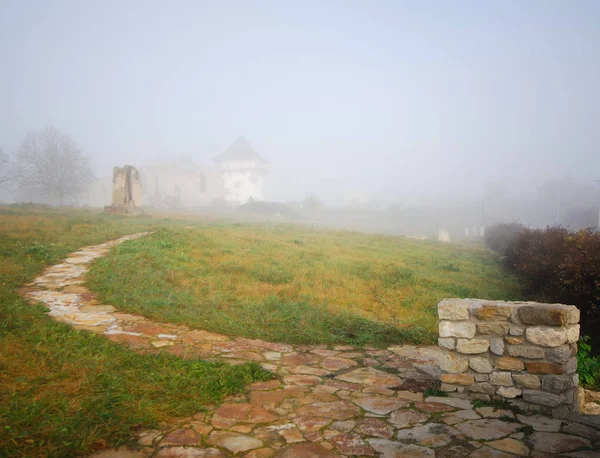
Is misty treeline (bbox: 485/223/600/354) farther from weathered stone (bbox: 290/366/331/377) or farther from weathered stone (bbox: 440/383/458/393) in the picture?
weathered stone (bbox: 290/366/331/377)

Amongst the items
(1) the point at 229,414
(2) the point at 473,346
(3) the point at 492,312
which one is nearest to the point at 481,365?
(2) the point at 473,346

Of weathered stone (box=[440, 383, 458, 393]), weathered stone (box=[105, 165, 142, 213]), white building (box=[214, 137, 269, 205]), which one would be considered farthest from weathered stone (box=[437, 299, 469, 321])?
white building (box=[214, 137, 269, 205])

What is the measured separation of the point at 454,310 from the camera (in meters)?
4.36

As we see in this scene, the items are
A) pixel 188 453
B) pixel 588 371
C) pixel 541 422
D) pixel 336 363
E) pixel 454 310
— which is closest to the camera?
pixel 188 453

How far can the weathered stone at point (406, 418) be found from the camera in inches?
144

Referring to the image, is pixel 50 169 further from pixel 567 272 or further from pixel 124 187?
pixel 567 272

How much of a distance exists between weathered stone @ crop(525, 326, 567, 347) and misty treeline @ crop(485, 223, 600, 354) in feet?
13.2

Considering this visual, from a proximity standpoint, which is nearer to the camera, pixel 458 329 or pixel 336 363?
pixel 458 329

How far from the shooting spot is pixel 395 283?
10.2 m

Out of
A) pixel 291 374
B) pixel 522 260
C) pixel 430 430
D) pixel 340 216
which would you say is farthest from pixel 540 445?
pixel 340 216

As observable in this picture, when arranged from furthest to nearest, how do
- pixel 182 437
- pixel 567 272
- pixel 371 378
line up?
1. pixel 567 272
2. pixel 371 378
3. pixel 182 437

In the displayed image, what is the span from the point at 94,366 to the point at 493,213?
65947 millimetres

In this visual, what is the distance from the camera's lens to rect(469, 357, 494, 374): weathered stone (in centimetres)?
424

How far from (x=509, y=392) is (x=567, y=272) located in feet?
17.9
